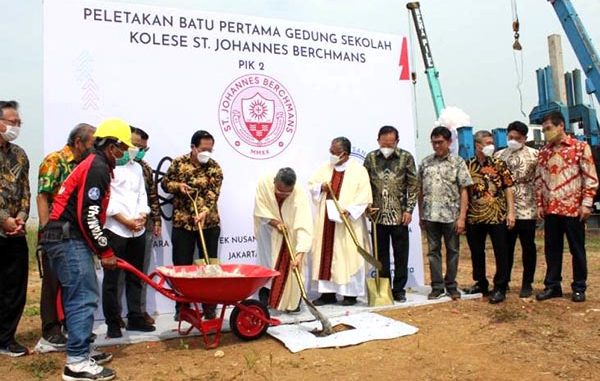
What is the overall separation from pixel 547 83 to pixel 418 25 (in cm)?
490

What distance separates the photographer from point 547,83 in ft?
50.2

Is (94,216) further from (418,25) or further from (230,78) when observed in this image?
(418,25)

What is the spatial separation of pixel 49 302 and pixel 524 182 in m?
4.42

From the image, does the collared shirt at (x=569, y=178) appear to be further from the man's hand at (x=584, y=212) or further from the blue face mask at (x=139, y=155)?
the blue face mask at (x=139, y=155)

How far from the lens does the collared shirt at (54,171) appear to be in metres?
3.90

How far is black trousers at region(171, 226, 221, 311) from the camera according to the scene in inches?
185

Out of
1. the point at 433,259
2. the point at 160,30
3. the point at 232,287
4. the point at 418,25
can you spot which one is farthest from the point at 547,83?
the point at 232,287

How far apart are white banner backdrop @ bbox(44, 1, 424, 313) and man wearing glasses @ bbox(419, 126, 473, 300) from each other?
99 centimetres

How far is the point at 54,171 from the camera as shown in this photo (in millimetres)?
3941

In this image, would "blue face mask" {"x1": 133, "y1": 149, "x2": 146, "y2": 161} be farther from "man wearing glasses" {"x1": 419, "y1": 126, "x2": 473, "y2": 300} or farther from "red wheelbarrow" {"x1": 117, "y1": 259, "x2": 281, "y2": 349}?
"man wearing glasses" {"x1": 419, "y1": 126, "x2": 473, "y2": 300}

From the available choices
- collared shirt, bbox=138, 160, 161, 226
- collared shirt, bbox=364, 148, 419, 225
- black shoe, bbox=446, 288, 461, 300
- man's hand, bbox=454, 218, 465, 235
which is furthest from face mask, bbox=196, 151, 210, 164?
black shoe, bbox=446, 288, 461, 300

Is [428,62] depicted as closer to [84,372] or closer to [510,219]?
[510,219]

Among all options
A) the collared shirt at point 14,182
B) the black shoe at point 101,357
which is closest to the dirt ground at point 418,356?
the black shoe at point 101,357

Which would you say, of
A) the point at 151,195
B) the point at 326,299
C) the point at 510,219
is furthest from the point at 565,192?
the point at 151,195
